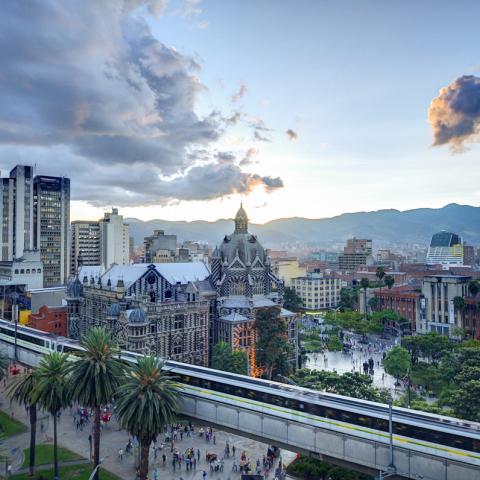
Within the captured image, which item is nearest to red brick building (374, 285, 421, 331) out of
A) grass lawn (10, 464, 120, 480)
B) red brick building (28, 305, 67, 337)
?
red brick building (28, 305, 67, 337)

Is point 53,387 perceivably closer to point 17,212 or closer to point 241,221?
point 241,221

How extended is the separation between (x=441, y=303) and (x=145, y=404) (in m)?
110

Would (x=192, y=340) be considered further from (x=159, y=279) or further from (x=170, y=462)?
(x=170, y=462)

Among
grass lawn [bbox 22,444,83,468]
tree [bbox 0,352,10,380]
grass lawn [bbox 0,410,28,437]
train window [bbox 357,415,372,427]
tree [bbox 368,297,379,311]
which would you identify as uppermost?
train window [bbox 357,415,372,427]

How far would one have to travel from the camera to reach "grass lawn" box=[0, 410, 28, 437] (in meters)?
65.5

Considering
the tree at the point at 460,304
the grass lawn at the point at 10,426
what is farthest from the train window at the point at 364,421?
the tree at the point at 460,304

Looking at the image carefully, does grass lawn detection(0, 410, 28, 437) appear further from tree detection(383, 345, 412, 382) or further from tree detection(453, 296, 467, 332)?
tree detection(453, 296, 467, 332)

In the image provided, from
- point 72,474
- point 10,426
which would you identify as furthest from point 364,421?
→ point 10,426

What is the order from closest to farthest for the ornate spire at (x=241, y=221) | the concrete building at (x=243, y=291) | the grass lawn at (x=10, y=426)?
the grass lawn at (x=10, y=426) → the concrete building at (x=243, y=291) → the ornate spire at (x=241, y=221)

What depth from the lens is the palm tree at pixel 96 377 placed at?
46.4 m

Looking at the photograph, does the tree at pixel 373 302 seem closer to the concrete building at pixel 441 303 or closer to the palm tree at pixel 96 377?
the concrete building at pixel 441 303

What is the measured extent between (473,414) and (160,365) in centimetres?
3897

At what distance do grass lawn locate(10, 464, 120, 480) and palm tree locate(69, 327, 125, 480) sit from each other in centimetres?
717

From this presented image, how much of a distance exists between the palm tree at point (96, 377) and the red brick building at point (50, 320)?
2951 inches
